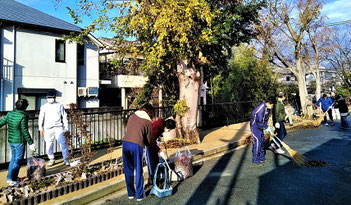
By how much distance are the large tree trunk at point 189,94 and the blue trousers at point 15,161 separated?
18.1 feet

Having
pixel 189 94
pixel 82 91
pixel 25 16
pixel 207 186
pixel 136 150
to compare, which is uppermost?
pixel 25 16

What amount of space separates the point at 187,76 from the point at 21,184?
618 cm

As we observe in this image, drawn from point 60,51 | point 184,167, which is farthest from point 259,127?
point 60,51

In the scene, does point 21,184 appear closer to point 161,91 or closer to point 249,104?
point 161,91

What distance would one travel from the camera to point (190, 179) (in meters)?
5.38

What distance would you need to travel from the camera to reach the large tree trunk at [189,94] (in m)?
9.09

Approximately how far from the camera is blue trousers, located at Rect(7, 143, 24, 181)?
4664 millimetres

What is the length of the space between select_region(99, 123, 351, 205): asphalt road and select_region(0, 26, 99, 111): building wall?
1282 cm

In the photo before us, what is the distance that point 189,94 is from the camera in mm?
9141

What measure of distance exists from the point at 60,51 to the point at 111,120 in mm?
10067

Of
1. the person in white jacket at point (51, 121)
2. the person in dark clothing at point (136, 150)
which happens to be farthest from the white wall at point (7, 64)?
the person in dark clothing at point (136, 150)

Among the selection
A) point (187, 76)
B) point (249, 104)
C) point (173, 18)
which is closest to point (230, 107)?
point (249, 104)

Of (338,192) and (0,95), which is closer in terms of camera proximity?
(338,192)

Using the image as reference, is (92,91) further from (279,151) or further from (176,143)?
(279,151)
